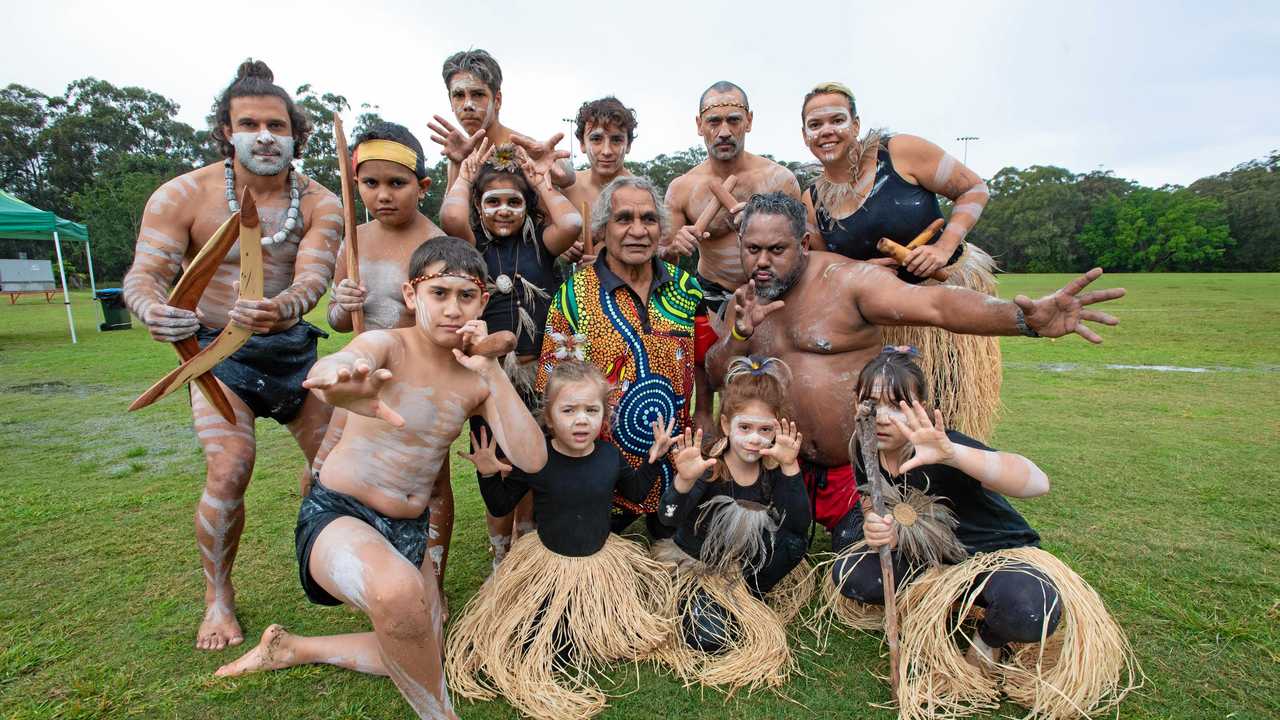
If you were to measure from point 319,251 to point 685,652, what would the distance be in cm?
236

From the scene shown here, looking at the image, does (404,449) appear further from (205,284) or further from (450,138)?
(450,138)

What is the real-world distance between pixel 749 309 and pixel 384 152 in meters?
1.75

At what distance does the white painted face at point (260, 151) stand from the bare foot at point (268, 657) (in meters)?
1.95

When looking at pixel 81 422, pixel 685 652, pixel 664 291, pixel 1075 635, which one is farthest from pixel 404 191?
pixel 81 422

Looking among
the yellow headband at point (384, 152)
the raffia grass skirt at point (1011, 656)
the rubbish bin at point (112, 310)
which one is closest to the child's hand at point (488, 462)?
the yellow headband at point (384, 152)

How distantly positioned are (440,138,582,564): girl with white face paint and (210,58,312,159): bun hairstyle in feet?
2.49

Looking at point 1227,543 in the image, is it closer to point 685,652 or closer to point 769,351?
point 769,351

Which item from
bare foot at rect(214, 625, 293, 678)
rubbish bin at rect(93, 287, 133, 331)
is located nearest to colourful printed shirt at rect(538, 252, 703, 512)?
bare foot at rect(214, 625, 293, 678)

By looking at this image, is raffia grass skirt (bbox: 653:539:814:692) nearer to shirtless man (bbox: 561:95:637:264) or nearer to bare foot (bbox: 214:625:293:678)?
bare foot (bbox: 214:625:293:678)

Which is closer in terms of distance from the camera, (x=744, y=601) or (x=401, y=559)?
(x=401, y=559)

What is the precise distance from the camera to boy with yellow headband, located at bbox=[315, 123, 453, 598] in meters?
2.94

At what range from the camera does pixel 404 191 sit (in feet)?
9.87

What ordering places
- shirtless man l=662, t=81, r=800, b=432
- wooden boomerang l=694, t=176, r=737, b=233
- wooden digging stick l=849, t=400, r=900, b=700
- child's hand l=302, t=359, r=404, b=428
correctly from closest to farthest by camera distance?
1. child's hand l=302, t=359, r=404, b=428
2. wooden digging stick l=849, t=400, r=900, b=700
3. wooden boomerang l=694, t=176, r=737, b=233
4. shirtless man l=662, t=81, r=800, b=432

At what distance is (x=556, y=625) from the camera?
2717mm
